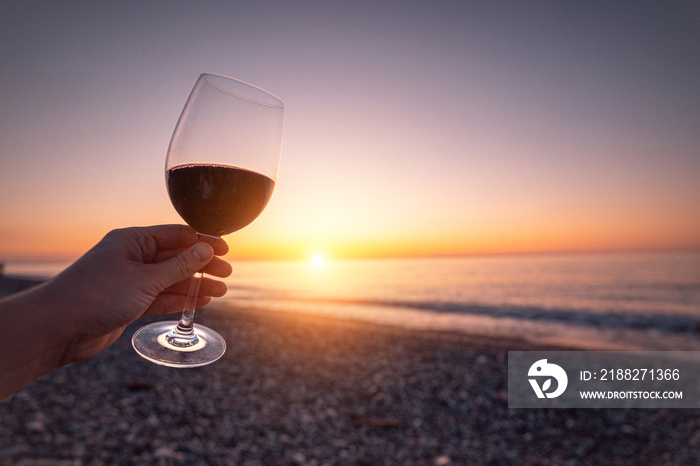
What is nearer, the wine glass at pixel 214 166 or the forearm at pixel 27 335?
the forearm at pixel 27 335

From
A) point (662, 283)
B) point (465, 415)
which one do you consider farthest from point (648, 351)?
point (662, 283)

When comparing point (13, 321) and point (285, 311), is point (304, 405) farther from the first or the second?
point (285, 311)

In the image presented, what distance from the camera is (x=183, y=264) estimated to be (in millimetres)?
1929

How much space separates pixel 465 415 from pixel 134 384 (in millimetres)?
5234

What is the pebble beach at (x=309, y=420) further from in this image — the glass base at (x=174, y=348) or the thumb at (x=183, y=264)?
the thumb at (x=183, y=264)

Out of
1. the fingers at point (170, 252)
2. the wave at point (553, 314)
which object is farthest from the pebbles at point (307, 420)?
the wave at point (553, 314)

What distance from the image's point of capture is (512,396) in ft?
22.2

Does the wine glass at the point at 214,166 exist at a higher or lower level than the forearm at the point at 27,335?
higher

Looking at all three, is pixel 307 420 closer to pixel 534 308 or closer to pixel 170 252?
pixel 170 252

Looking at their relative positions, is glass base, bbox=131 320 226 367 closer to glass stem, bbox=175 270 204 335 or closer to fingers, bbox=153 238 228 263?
glass stem, bbox=175 270 204 335

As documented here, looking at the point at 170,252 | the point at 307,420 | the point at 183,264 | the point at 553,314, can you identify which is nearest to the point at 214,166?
the point at 183,264

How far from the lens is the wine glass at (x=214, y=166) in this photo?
5.68ft

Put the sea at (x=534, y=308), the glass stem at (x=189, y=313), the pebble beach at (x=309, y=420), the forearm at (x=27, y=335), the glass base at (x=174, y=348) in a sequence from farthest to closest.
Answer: the sea at (x=534, y=308), the pebble beach at (x=309, y=420), the glass stem at (x=189, y=313), the glass base at (x=174, y=348), the forearm at (x=27, y=335)

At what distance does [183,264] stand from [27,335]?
0.66 metres
